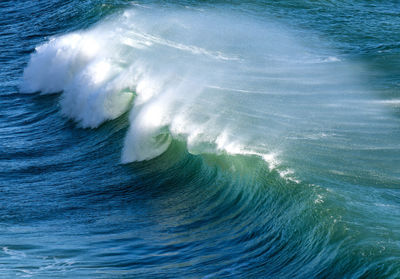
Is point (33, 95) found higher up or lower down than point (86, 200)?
lower down

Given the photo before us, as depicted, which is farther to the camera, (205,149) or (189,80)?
(189,80)

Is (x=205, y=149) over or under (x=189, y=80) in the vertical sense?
over

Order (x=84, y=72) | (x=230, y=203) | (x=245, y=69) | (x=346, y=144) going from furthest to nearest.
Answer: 1. (x=84, y=72)
2. (x=245, y=69)
3. (x=346, y=144)
4. (x=230, y=203)

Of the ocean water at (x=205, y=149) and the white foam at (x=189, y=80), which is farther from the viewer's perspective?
the white foam at (x=189, y=80)

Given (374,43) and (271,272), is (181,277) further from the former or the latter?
(374,43)

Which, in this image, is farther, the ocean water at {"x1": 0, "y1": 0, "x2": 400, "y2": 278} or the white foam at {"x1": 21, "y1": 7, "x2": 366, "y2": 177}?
the white foam at {"x1": 21, "y1": 7, "x2": 366, "y2": 177}

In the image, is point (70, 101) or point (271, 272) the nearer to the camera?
point (271, 272)

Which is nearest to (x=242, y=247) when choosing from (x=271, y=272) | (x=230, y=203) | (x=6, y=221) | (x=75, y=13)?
(x=271, y=272)

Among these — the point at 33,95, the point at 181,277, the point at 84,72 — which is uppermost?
the point at 181,277
